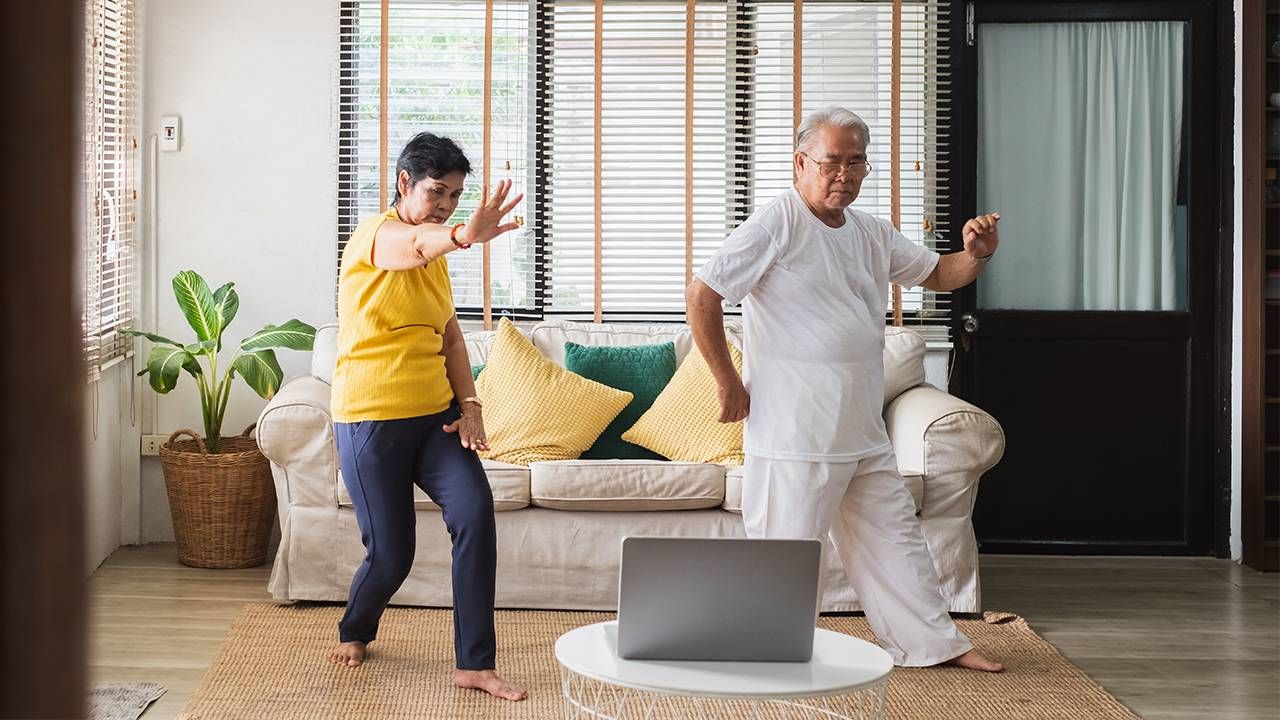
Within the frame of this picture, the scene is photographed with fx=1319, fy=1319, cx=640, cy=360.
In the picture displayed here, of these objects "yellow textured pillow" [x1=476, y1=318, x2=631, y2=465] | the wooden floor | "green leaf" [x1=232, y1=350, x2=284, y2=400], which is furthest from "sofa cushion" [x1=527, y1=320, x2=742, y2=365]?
the wooden floor

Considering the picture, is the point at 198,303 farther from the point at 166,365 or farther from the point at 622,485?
the point at 622,485

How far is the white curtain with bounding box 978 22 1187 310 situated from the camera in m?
4.88

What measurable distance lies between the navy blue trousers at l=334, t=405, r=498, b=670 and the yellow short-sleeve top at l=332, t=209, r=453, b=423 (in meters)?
0.04

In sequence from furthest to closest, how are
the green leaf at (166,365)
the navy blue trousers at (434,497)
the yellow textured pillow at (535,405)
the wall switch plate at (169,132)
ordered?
1. the wall switch plate at (169,132)
2. the green leaf at (166,365)
3. the yellow textured pillow at (535,405)
4. the navy blue trousers at (434,497)

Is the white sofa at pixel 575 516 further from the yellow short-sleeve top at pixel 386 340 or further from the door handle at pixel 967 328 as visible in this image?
the door handle at pixel 967 328

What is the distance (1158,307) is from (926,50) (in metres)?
1.29

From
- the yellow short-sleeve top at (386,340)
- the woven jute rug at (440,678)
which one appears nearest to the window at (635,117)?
the woven jute rug at (440,678)

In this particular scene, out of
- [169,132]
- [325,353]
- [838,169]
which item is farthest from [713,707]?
[169,132]

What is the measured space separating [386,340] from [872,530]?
49.4 inches

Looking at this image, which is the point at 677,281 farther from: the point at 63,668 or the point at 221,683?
the point at 63,668

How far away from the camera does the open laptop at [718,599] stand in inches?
83.7

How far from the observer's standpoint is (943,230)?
4871 millimetres

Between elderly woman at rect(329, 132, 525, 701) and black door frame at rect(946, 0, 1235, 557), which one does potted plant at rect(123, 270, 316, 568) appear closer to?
elderly woman at rect(329, 132, 525, 701)

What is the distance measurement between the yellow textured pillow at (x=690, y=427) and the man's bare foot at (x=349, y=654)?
1.19 m
